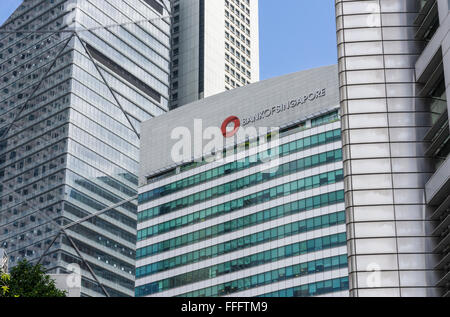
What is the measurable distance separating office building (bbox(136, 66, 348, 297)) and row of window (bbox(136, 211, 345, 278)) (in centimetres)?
20

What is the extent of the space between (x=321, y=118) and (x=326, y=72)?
908cm

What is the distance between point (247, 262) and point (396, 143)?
117786 mm

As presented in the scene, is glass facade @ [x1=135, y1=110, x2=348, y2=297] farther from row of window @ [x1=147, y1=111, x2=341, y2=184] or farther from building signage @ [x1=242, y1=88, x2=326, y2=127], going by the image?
building signage @ [x1=242, y1=88, x2=326, y2=127]

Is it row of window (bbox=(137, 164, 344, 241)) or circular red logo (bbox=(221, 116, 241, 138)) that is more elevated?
circular red logo (bbox=(221, 116, 241, 138))

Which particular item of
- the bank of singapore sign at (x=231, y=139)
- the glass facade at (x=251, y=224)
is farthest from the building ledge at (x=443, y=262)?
the bank of singapore sign at (x=231, y=139)

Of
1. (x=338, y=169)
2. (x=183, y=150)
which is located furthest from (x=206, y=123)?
(x=338, y=169)

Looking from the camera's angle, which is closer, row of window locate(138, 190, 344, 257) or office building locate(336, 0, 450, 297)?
office building locate(336, 0, 450, 297)

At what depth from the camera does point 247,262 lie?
158 m

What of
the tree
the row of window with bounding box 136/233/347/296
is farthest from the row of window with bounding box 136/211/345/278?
the tree

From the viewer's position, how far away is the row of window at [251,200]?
150875 millimetres

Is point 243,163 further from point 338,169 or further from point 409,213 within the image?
point 409,213

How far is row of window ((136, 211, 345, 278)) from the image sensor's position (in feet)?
485

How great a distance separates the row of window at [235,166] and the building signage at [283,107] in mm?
8358

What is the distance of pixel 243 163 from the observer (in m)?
168
